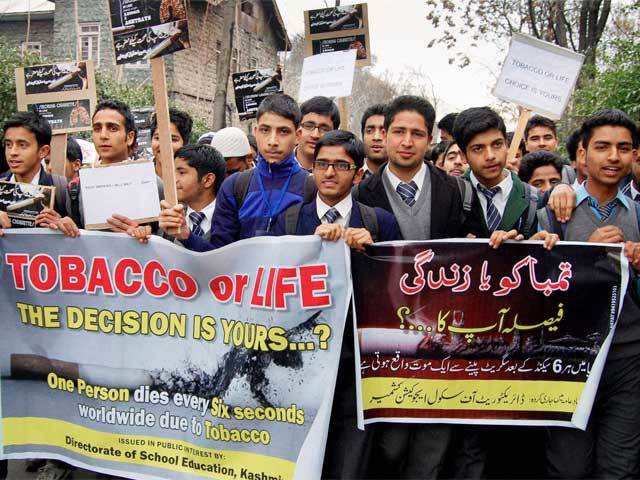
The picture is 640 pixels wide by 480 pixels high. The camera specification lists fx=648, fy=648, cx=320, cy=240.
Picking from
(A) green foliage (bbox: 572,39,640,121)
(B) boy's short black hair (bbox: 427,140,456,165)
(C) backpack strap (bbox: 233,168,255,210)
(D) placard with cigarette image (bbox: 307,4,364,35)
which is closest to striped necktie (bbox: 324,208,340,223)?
(C) backpack strap (bbox: 233,168,255,210)

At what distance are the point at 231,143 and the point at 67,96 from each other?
5.01 feet

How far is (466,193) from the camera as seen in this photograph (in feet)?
11.8

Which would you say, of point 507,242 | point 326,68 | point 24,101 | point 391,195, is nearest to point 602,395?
point 507,242

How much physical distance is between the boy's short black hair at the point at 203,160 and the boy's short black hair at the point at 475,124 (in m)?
1.61

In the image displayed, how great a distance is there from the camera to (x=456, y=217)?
11.7 feet

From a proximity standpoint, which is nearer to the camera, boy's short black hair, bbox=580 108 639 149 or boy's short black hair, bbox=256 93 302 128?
boy's short black hair, bbox=580 108 639 149

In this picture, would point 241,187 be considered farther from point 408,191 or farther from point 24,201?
point 24,201

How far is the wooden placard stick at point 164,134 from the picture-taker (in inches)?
137

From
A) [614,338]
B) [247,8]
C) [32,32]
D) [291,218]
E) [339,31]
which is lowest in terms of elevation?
[614,338]

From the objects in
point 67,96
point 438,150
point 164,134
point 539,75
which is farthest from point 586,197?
point 67,96

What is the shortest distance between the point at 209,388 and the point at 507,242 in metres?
1.69

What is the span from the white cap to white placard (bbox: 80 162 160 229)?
6.88 feet

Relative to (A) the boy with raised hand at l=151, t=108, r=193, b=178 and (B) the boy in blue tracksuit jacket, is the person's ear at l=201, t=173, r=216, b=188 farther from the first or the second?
(A) the boy with raised hand at l=151, t=108, r=193, b=178

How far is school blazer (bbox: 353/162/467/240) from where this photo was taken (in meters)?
3.52
